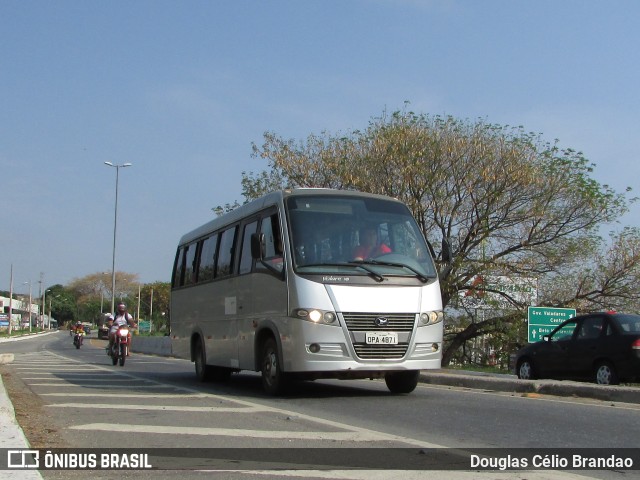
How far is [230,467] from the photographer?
6.02 metres

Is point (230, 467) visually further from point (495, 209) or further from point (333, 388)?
point (495, 209)

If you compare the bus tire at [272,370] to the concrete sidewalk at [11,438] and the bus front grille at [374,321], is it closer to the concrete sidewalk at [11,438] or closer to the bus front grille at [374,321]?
the bus front grille at [374,321]

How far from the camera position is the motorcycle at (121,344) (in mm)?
20953

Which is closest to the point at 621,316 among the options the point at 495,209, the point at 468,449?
the point at 468,449

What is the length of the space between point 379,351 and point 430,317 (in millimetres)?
979

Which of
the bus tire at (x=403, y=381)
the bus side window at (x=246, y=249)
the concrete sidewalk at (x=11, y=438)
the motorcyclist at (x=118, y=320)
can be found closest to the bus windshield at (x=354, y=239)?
the bus side window at (x=246, y=249)

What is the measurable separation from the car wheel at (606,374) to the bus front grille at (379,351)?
19.9 ft

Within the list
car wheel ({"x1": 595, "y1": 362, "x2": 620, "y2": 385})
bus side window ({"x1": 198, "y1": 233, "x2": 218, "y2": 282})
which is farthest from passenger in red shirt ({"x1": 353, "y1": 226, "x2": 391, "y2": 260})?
car wheel ({"x1": 595, "y1": 362, "x2": 620, "y2": 385})

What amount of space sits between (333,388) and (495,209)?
19.1 meters

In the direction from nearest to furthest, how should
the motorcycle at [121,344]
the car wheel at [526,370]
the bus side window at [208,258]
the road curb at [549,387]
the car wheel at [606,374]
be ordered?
the road curb at [549,387] < the bus side window at [208,258] < the car wheel at [606,374] < the car wheel at [526,370] < the motorcycle at [121,344]

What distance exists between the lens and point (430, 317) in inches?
448

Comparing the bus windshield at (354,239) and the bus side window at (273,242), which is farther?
the bus side window at (273,242)

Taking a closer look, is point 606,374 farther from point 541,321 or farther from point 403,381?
point 541,321

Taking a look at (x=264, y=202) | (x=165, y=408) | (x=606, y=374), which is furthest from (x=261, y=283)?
(x=606, y=374)
